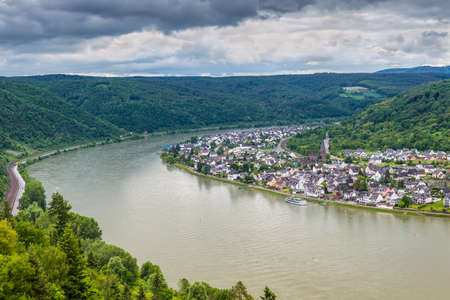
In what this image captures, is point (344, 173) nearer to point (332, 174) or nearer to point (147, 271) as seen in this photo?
point (332, 174)

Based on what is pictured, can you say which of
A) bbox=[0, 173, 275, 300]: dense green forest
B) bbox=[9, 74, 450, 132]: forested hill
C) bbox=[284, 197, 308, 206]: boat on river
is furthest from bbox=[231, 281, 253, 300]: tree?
bbox=[9, 74, 450, 132]: forested hill

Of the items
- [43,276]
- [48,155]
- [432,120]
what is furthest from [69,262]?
[432,120]

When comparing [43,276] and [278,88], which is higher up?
[278,88]

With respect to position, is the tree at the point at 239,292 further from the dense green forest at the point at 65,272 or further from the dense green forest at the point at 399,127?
the dense green forest at the point at 399,127

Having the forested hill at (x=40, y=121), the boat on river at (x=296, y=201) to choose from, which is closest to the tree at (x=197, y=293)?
the boat on river at (x=296, y=201)

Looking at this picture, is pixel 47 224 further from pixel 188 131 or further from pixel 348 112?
pixel 348 112

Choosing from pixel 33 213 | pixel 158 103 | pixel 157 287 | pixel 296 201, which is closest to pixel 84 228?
pixel 33 213

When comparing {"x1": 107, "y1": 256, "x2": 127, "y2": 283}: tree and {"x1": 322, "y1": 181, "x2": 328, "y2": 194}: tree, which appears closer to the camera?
{"x1": 107, "y1": 256, "x2": 127, "y2": 283}: tree

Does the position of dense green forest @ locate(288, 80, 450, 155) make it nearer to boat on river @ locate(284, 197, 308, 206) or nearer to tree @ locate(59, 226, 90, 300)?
boat on river @ locate(284, 197, 308, 206)
